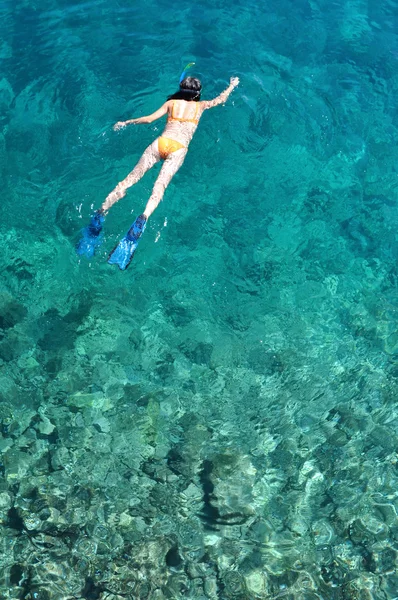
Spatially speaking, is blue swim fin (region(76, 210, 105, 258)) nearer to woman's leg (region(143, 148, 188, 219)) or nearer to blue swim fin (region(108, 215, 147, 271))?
blue swim fin (region(108, 215, 147, 271))

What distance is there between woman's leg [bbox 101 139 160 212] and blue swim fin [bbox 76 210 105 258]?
0.26 metres

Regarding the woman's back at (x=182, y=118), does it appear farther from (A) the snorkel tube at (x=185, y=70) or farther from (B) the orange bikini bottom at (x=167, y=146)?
(A) the snorkel tube at (x=185, y=70)

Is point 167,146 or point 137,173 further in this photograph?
point 167,146

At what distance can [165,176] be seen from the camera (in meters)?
9.02

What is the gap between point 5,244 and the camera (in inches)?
380

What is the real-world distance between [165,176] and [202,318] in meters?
2.33

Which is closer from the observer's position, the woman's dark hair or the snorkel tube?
the woman's dark hair

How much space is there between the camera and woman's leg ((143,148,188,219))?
8523 mm

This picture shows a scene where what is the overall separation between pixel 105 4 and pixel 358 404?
11.1m

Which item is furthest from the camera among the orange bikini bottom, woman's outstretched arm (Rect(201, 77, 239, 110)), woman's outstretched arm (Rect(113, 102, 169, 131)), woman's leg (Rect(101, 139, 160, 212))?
woman's outstretched arm (Rect(201, 77, 239, 110))

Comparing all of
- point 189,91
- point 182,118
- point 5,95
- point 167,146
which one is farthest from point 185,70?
point 5,95

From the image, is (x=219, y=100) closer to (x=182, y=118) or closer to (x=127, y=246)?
(x=182, y=118)

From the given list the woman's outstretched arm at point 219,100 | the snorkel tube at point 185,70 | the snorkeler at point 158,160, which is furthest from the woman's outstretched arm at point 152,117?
the snorkel tube at point 185,70

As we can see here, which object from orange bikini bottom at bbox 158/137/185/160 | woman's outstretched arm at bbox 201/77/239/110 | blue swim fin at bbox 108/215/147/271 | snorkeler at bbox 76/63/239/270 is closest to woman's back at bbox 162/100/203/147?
snorkeler at bbox 76/63/239/270
